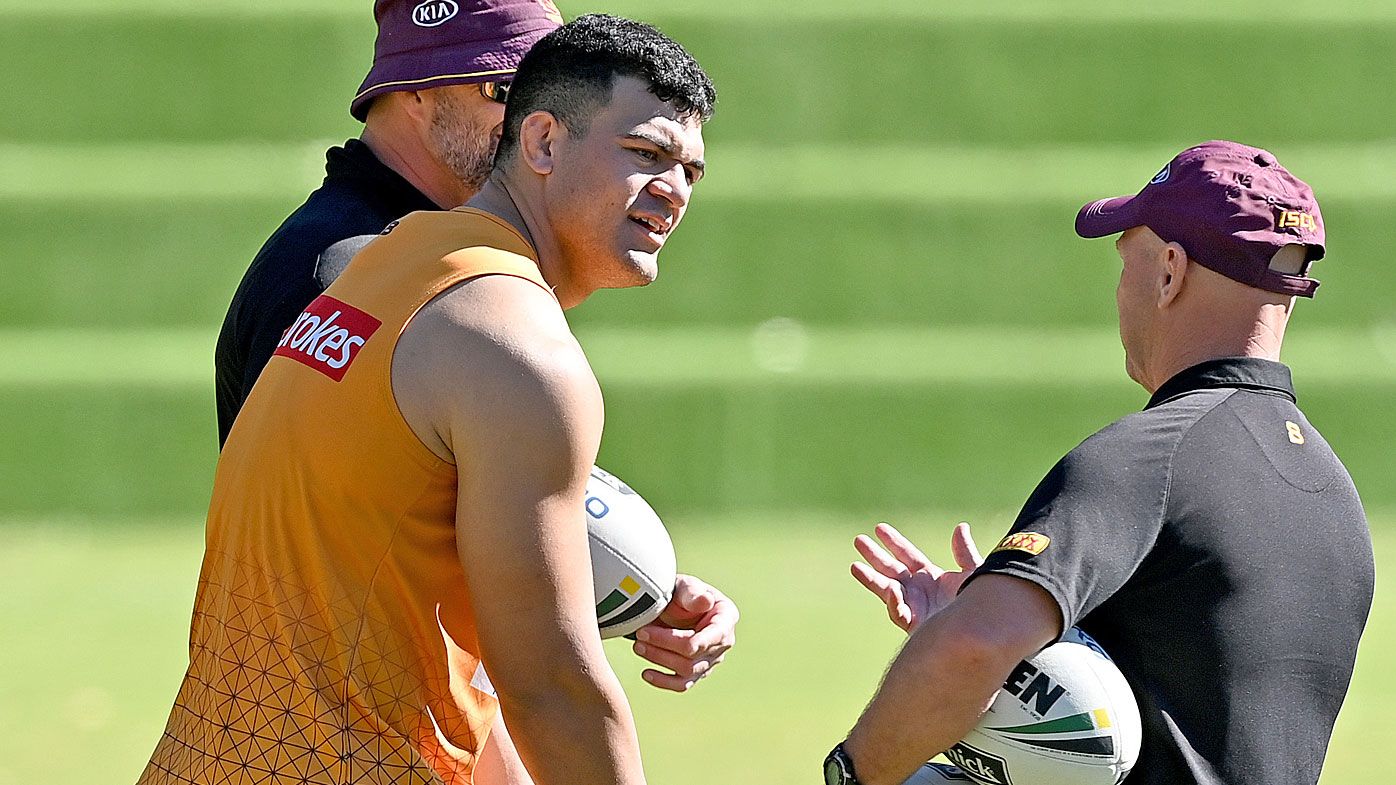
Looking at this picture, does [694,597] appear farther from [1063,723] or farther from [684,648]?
[1063,723]

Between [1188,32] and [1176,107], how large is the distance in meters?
0.37

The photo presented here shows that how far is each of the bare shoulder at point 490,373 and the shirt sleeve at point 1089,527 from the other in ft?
1.96

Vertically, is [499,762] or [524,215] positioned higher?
[524,215]

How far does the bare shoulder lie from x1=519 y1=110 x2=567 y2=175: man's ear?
0.88ft

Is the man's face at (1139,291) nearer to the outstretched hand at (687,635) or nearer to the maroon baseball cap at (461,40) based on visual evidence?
the outstretched hand at (687,635)

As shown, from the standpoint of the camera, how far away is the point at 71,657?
5906 millimetres

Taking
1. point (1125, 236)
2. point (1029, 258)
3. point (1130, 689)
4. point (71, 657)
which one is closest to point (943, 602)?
point (1130, 689)

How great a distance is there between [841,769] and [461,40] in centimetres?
143

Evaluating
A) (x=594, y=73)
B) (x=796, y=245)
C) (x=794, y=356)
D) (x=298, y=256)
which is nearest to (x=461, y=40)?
(x=298, y=256)

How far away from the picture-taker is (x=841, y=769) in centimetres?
229

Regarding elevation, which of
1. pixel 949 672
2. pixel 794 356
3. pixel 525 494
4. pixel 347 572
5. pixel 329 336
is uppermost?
pixel 329 336

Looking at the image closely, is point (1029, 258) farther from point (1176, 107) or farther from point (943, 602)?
point (943, 602)

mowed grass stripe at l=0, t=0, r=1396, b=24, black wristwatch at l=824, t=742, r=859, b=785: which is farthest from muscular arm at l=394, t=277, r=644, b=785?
mowed grass stripe at l=0, t=0, r=1396, b=24

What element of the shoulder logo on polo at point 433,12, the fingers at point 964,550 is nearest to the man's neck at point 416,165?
the shoulder logo on polo at point 433,12
